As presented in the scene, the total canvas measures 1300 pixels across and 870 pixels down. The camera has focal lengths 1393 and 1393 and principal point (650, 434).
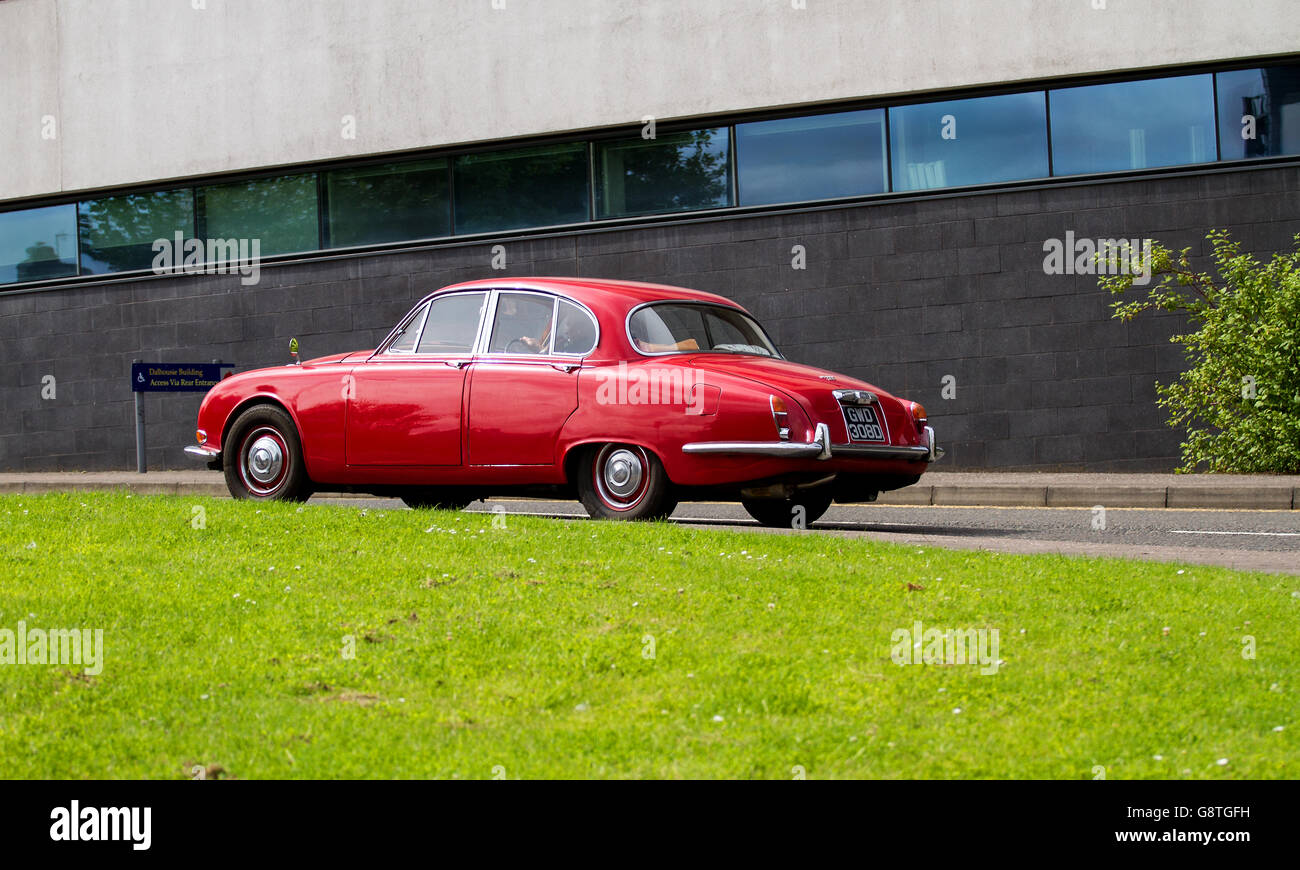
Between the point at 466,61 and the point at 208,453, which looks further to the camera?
the point at 466,61

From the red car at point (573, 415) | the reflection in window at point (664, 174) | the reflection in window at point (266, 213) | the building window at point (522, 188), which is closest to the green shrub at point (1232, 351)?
the reflection in window at point (664, 174)

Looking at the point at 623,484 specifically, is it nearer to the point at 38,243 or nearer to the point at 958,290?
the point at 958,290

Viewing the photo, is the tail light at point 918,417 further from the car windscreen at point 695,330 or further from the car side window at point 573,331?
the car side window at point 573,331

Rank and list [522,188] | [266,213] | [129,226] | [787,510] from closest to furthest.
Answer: [787,510] < [522,188] < [266,213] < [129,226]

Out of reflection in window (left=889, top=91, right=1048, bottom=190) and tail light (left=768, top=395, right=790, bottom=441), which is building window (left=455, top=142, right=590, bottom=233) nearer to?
reflection in window (left=889, top=91, right=1048, bottom=190)

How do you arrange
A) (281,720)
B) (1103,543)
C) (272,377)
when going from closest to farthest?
(281,720)
(1103,543)
(272,377)

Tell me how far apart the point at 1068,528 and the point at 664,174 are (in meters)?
9.24

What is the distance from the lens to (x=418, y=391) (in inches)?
376

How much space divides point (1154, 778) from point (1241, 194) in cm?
1330

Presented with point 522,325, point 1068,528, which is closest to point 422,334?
point 522,325

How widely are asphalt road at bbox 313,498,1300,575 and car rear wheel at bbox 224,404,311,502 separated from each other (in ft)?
2.47

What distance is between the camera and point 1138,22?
1588cm
